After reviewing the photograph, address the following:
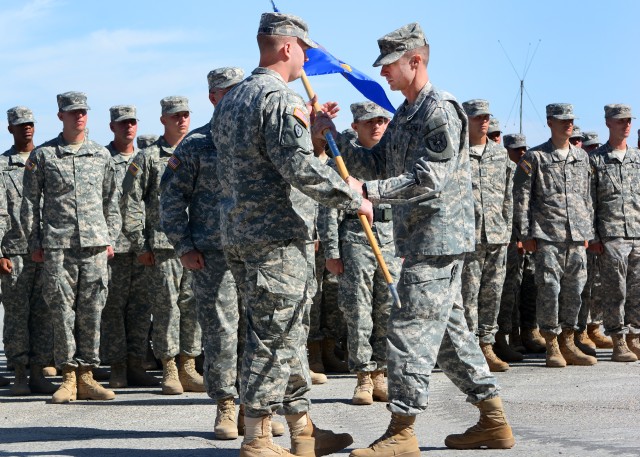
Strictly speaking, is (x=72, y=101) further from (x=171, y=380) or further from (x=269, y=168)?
(x=269, y=168)

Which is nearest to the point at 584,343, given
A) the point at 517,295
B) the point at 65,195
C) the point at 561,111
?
the point at 517,295

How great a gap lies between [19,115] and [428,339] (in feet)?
20.6

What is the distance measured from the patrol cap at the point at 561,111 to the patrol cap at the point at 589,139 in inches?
201

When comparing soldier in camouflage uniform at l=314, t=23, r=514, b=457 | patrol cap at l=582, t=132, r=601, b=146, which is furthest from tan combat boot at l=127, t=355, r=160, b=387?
patrol cap at l=582, t=132, r=601, b=146

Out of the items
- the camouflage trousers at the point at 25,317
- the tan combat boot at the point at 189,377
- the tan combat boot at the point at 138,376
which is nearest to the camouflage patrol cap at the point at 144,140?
the camouflage trousers at the point at 25,317

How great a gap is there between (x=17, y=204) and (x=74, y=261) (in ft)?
6.85

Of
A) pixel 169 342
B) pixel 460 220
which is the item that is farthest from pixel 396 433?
pixel 169 342

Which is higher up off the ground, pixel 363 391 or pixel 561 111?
pixel 561 111

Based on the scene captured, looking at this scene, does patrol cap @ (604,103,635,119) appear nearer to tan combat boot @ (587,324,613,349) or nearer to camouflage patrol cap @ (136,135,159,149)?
tan combat boot @ (587,324,613,349)

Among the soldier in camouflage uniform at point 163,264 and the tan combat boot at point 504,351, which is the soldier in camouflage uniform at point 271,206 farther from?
the tan combat boot at point 504,351

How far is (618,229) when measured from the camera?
12.2m

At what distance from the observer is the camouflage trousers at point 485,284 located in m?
11.1

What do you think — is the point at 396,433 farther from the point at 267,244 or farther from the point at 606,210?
the point at 606,210

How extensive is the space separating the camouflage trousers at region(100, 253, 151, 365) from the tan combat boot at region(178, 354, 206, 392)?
2.63 feet
